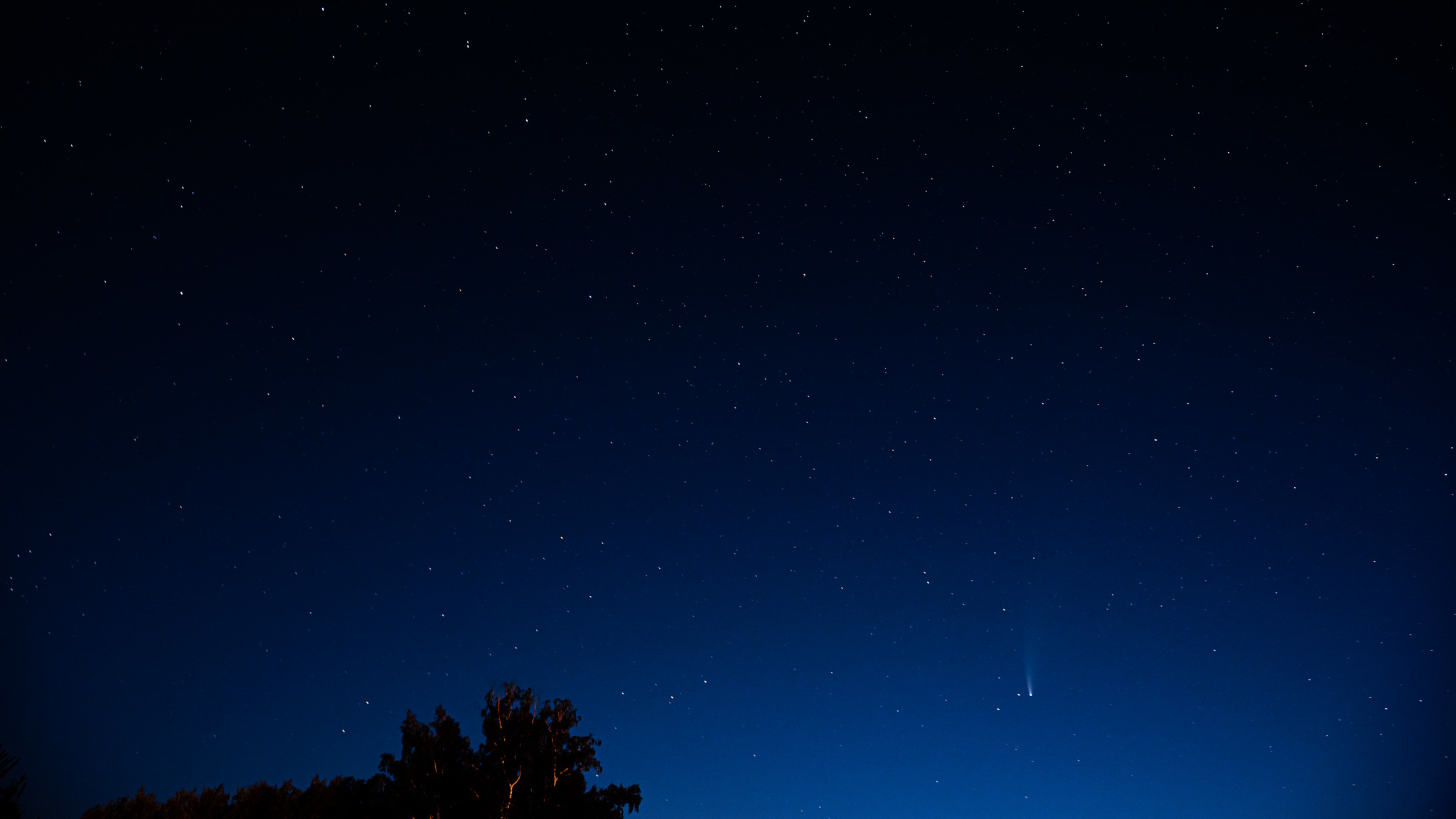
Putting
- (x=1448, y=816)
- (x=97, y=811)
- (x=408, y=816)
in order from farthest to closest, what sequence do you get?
(x=1448, y=816) → (x=97, y=811) → (x=408, y=816)

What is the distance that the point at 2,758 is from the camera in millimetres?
14758

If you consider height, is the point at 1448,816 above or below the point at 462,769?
below

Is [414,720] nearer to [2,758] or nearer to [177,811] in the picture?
[177,811]

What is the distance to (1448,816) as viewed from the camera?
1480 inches

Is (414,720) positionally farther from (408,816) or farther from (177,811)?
(177,811)

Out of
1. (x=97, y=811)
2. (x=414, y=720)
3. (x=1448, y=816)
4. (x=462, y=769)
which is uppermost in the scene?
(x=414, y=720)

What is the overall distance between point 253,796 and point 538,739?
359 inches

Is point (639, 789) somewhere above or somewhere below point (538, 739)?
below

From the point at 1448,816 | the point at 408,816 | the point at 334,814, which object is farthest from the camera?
the point at 1448,816

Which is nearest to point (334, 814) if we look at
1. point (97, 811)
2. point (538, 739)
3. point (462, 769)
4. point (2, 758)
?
point (462, 769)

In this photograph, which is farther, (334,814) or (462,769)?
(334,814)

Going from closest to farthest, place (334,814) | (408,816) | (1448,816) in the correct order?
(408,816) → (334,814) → (1448,816)

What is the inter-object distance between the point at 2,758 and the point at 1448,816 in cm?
6900

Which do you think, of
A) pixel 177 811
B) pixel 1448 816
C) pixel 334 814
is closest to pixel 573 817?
pixel 334 814
